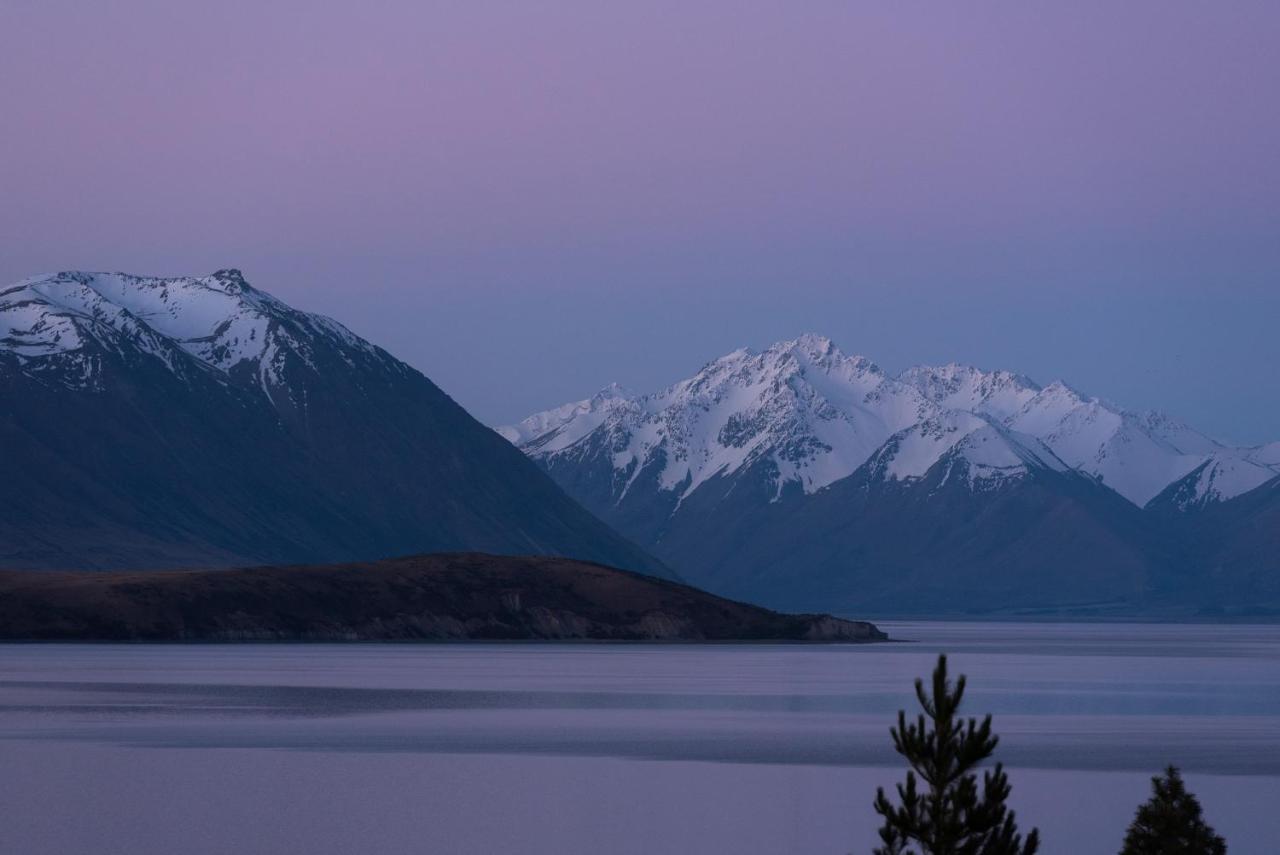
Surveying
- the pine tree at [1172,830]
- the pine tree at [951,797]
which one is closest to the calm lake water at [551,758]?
the pine tree at [1172,830]

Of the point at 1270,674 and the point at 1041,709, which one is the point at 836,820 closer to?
the point at 1041,709

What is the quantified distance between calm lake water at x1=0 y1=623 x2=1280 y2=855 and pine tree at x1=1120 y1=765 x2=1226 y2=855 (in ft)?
51.1

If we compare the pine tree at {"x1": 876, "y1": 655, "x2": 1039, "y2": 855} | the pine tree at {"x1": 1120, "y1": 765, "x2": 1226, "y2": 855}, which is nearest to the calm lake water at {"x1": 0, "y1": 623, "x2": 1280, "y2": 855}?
the pine tree at {"x1": 1120, "y1": 765, "x2": 1226, "y2": 855}

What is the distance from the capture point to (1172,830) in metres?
36.5

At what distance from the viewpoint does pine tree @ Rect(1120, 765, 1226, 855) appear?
3634 cm

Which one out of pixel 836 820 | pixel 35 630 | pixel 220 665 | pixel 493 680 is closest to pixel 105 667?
pixel 220 665

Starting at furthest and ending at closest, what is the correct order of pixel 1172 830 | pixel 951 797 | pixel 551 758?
pixel 551 758 → pixel 1172 830 → pixel 951 797

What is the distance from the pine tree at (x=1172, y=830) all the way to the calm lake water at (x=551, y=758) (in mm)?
15590

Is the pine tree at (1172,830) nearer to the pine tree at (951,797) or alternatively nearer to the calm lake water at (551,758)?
the pine tree at (951,797)

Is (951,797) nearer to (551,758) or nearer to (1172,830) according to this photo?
(1172,830)

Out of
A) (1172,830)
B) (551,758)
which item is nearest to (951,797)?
(1172,830)

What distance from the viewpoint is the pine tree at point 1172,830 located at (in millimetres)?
36344

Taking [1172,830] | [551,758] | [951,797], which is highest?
[551,758]

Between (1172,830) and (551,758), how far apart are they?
39.7 metres
